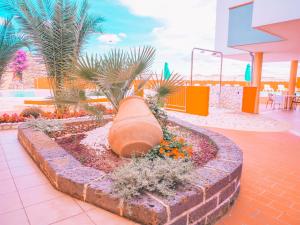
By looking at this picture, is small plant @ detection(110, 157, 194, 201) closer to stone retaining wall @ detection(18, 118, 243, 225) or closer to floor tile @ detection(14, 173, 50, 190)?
stone retaining wall @ detection(18, 118, 243, 225)

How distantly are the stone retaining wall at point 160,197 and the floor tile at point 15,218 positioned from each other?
0.45 meters

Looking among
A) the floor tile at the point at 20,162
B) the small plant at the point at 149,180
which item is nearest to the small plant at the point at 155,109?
the small plant at the point at 149,180

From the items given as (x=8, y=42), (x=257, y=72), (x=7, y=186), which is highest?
(x=8, y=42)

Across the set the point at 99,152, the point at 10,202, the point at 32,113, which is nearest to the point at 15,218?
the point at 10,202

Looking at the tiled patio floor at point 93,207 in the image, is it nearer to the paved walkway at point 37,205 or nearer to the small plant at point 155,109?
the paved walkway at point 37,205

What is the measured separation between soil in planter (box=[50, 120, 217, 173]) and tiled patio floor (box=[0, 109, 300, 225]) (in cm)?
59

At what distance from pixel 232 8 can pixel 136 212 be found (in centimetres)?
1093

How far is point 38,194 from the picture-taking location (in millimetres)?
2346

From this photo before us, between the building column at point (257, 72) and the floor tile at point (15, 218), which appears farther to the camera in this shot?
the building column at point (257, 72)

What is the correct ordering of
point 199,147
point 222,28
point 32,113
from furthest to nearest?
point 222,28 < point 32,113 < point 199,147

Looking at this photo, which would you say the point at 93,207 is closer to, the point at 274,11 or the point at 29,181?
the point at 29,181

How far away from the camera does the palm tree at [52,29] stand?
5.75 metres

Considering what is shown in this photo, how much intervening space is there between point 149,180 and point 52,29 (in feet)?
18.5

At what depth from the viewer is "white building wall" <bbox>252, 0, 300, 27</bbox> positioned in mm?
4414
